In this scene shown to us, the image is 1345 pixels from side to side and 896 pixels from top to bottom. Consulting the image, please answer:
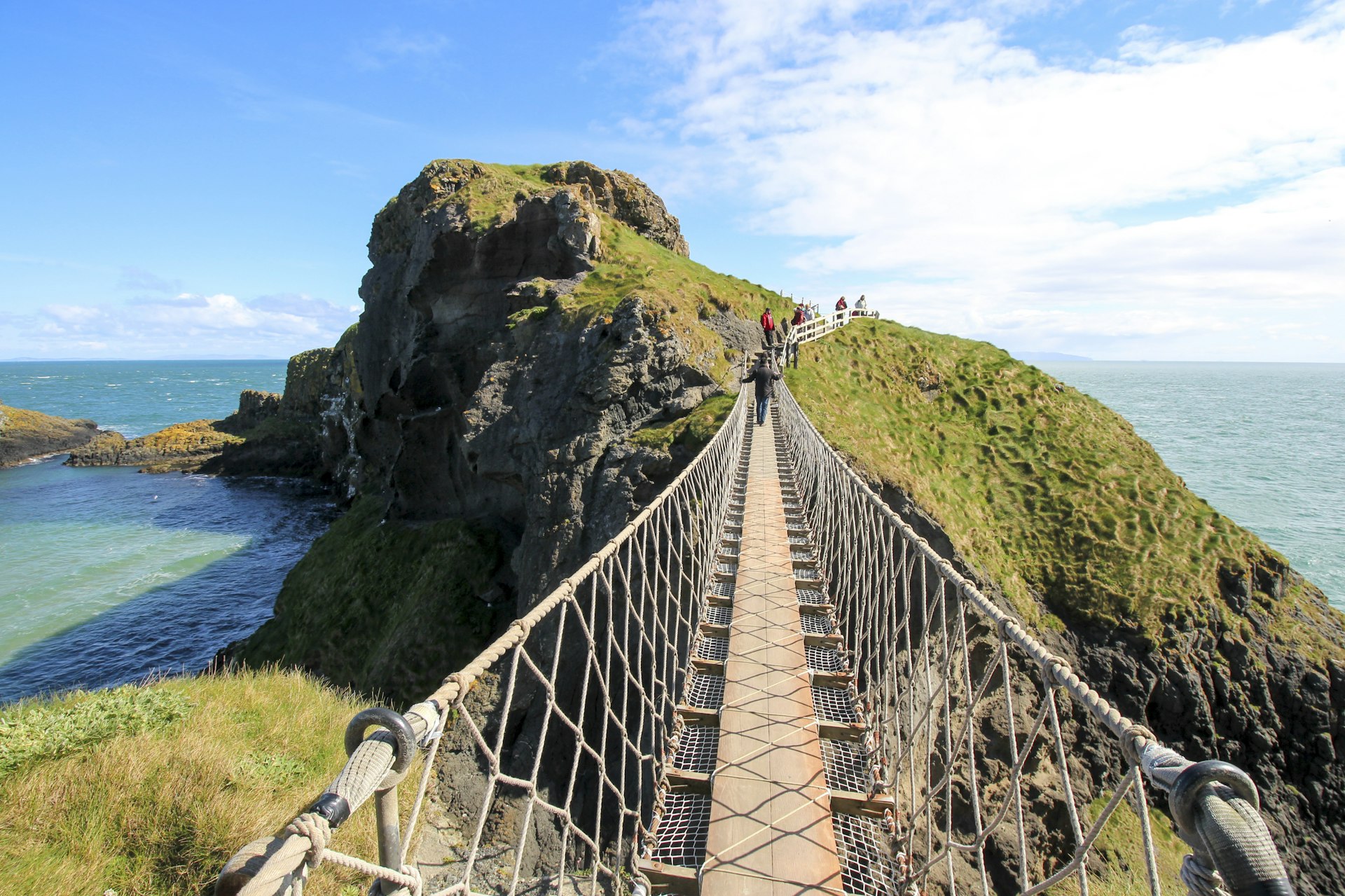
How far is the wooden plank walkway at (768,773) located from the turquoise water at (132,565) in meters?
19.3

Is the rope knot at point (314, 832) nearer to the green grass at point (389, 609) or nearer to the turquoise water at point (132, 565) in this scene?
the green grass at point (389, 609)

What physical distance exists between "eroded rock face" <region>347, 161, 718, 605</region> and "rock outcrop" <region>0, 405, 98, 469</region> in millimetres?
39791

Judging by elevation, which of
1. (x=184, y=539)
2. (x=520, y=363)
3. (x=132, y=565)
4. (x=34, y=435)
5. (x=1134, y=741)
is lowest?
(x=132, y=565)

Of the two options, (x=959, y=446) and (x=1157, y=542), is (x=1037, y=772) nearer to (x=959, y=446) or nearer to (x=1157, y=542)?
(x=1157, y=542)

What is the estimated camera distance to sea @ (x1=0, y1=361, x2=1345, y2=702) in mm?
20094

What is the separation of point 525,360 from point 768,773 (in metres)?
14.8

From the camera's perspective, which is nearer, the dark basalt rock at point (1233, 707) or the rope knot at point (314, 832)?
the rope knot at point (314, 832)

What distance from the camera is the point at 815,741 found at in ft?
11.6

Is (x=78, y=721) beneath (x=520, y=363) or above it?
beneath

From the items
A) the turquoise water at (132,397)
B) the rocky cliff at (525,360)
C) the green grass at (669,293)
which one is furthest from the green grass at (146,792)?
the turquoise water at (132,397)

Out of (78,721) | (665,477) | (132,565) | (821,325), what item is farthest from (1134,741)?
(132,565)

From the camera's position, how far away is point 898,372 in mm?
19500

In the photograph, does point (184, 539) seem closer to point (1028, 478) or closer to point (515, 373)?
point (515, 373)

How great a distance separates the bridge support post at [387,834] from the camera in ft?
5.21
